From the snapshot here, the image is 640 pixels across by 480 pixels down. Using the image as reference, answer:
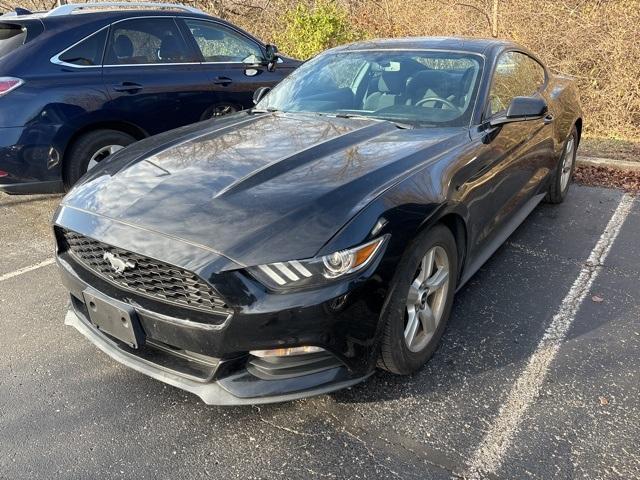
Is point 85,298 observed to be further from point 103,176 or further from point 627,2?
point 627,2

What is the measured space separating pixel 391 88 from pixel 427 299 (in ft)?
5.14

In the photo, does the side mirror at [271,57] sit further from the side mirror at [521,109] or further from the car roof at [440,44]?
the side mirror at [521,109]

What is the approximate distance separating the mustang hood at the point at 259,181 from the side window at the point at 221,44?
2.99 m

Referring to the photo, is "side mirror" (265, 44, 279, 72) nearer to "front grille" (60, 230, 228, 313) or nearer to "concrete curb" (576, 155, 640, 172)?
"concrete curb" (576, 155, 640, 172)

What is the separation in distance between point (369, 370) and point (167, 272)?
945 mm

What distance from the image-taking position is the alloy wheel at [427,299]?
8.51 ft

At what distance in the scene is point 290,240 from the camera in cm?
212

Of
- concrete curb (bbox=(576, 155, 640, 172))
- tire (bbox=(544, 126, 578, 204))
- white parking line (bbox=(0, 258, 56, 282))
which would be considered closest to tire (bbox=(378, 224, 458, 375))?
tire (bbox=(544, 126, 578, 204))

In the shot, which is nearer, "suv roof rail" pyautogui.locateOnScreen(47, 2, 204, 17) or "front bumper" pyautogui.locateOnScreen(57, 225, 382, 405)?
"front bumper" pyautogui.locateOnScreen(57, 225, 382, 405)

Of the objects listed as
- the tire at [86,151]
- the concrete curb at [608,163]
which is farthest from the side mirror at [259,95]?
the concrete curb at [608,163]

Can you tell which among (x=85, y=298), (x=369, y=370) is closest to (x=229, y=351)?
(x=369, y=370)

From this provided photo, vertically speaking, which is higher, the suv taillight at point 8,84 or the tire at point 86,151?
the suv taillight at point 8,84

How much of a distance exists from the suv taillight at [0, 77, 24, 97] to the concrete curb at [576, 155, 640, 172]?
6.07m

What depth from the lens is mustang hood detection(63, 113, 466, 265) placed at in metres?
2.15
